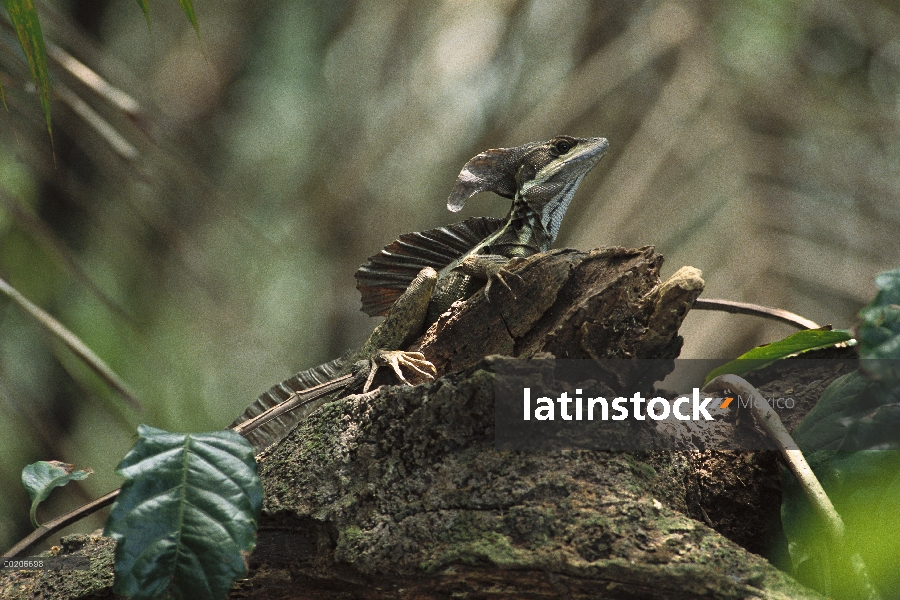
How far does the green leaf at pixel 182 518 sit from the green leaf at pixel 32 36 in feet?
3.02

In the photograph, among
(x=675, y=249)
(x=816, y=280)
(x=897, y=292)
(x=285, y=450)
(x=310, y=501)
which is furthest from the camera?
(x=675, y=249)

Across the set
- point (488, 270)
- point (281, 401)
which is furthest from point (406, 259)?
point (281, 401)

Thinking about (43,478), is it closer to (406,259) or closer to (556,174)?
(406,259)

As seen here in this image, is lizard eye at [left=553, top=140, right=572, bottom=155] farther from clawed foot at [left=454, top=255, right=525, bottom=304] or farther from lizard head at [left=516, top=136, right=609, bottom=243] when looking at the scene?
clawed foot at [left=454, top=255, right=525, bottom=304]

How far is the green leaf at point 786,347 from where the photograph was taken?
161cm

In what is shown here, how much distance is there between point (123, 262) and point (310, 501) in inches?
139

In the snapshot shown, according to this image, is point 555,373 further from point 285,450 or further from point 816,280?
point 816,280

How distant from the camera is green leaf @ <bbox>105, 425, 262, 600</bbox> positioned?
128 centimetres

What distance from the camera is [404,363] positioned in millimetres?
1872

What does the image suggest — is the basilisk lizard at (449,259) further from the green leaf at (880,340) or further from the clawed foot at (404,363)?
the green leaf at (880,340)

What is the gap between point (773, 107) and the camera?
4.14 meters

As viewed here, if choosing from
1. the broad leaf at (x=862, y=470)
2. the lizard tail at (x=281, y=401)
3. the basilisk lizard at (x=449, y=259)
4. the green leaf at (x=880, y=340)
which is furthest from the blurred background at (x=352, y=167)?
the green leaf at (x=880, y=340)

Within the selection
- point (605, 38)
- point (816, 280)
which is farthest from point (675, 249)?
point (605, 38)

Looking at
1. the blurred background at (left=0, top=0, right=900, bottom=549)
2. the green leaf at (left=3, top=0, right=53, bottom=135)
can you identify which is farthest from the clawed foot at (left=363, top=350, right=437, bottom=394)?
the blurred background at (left=0, top=0, right=900, bottom=549)
